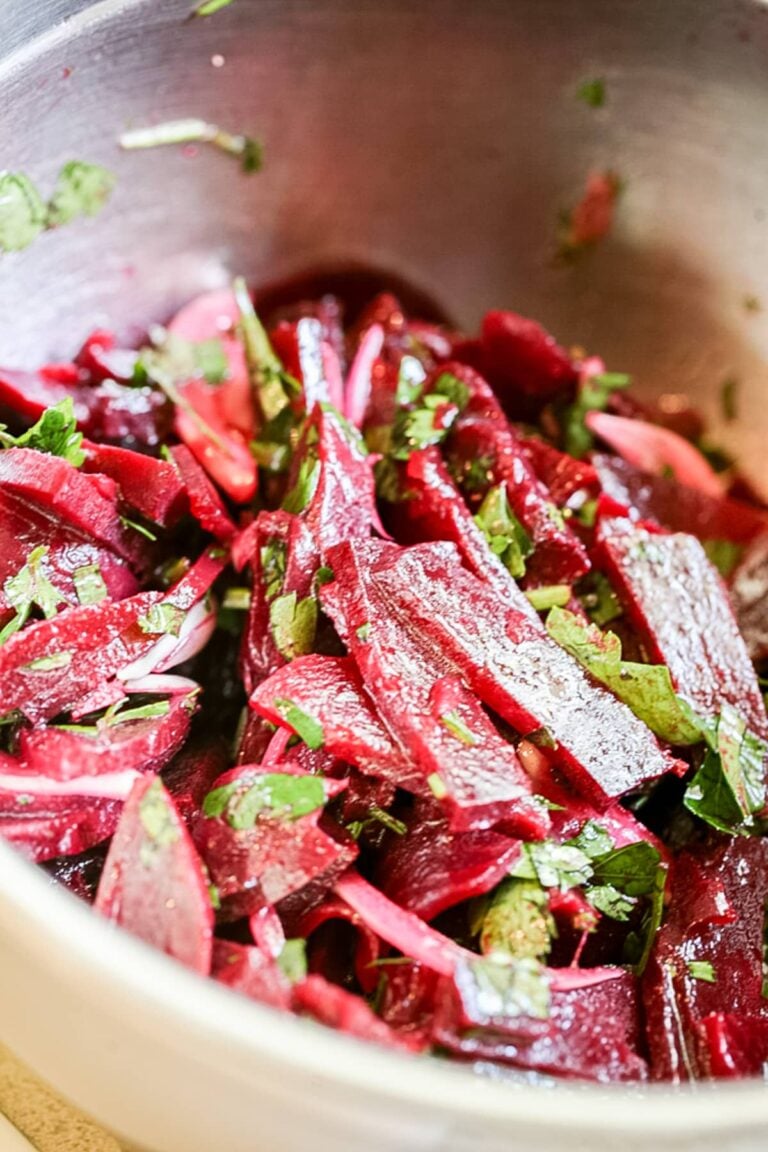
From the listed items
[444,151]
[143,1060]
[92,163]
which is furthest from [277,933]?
[444,151]

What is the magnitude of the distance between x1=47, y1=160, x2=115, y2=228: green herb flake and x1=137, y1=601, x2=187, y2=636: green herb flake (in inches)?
39.8

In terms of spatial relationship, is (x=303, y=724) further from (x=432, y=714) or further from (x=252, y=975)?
(x=252, y=975)

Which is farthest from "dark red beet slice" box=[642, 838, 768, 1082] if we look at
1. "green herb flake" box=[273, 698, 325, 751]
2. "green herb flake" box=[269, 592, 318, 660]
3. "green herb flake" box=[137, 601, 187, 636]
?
"green herb flake" box=[137, 601, 187, 636]

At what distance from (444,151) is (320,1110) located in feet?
8.11

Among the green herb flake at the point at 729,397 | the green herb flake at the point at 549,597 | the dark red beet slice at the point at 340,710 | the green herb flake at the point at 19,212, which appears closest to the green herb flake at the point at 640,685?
the green herb flake at the point at 549,597

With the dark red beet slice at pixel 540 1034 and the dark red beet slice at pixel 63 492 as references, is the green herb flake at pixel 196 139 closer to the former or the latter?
the dark red beet slice at pixel 63 492

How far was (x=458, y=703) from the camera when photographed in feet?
5.60

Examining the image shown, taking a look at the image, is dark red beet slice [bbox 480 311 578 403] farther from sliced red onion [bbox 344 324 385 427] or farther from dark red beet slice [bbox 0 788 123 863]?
dark red beet slice [bbox 0 788 123 863]

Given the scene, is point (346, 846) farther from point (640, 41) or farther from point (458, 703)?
point (640, 41)

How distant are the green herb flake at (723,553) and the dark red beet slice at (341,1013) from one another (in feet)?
5.11

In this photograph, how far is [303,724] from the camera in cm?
169

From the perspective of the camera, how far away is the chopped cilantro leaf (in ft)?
6.51

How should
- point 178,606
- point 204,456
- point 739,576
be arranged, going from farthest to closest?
point 739,576
point 204,456
point 178,606

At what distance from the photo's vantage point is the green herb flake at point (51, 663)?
1712mm
